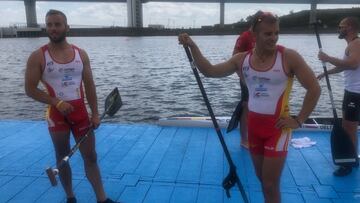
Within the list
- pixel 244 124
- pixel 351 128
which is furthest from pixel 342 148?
pixel 244 124

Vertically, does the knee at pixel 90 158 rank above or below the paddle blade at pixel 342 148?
above

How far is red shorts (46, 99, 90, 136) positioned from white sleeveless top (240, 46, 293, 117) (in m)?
1.80

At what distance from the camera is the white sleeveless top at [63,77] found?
3.79 meters

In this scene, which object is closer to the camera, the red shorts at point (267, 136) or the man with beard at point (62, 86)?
the red shorts at point (267, 136)

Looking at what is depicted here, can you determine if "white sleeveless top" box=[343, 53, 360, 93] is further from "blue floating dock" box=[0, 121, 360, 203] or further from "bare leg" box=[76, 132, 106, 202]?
"bare leg" box=[76, 132, 106, 202]

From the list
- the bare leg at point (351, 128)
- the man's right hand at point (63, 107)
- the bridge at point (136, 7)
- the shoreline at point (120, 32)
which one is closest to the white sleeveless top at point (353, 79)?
the bare leg at point (351, 128)

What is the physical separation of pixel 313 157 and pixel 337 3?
10891cm

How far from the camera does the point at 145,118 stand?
14.9m

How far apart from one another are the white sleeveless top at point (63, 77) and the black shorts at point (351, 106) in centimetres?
355

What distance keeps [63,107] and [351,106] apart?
376 cm

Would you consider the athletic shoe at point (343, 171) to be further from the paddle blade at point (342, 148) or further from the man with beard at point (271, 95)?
the man with beard at point (271, 95)

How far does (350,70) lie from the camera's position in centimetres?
495

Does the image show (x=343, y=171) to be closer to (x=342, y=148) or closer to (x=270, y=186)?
(x=342, y=148)

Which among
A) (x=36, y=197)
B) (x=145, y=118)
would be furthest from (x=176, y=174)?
(x=145, y=118)
